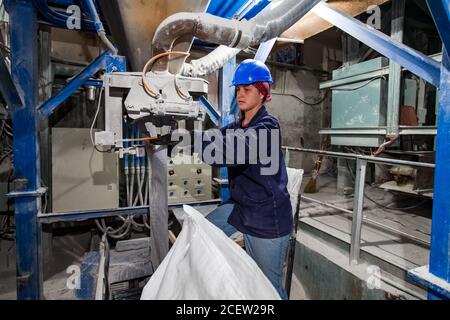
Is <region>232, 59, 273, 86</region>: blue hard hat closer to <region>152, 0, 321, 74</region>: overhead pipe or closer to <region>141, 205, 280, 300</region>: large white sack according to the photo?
<region>152, 0, 321, 74</region>: overhead pipe

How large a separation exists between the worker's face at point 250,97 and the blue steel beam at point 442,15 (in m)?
0.90

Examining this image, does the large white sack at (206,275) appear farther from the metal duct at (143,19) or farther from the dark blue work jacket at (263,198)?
the metal duct at (143,19)

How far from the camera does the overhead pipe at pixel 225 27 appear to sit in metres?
1.16

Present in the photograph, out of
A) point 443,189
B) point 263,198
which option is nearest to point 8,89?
point 263,198

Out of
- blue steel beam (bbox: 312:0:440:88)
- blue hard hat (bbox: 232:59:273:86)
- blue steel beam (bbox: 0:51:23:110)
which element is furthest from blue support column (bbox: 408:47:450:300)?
blue steel beam (bbox: 0:51:23:110)

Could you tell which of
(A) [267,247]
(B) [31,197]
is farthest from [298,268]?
(B) [31,197]

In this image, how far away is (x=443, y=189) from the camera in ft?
4.34

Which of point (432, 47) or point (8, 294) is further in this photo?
point (432, 47)

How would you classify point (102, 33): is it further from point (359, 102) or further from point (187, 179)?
point (359, 102)

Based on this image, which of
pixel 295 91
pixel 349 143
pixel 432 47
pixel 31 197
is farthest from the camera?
pixel 295 91

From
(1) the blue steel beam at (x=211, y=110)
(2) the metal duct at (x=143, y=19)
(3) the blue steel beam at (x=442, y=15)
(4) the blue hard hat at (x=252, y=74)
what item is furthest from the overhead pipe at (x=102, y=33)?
(3) the blue steel beam at (x=442, y=15)

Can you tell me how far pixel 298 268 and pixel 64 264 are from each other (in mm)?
2862

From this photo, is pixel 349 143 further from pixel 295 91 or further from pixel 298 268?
pixel 295 91
